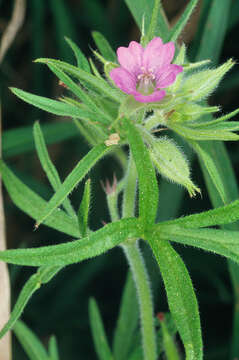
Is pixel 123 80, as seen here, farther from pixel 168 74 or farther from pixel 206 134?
pixel 206 134

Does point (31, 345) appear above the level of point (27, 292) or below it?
below

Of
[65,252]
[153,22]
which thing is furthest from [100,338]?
[153,22]

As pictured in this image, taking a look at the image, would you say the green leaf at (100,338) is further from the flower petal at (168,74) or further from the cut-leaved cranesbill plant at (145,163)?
the flower petal at (168,74)

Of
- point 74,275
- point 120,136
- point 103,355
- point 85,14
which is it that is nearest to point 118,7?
point 85,14

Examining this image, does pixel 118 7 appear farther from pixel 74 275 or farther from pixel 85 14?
pixel 74 275

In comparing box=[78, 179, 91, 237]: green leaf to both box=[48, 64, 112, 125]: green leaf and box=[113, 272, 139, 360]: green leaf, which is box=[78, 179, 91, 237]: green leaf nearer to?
box=[48, 64, 112, 125]: green leaf
